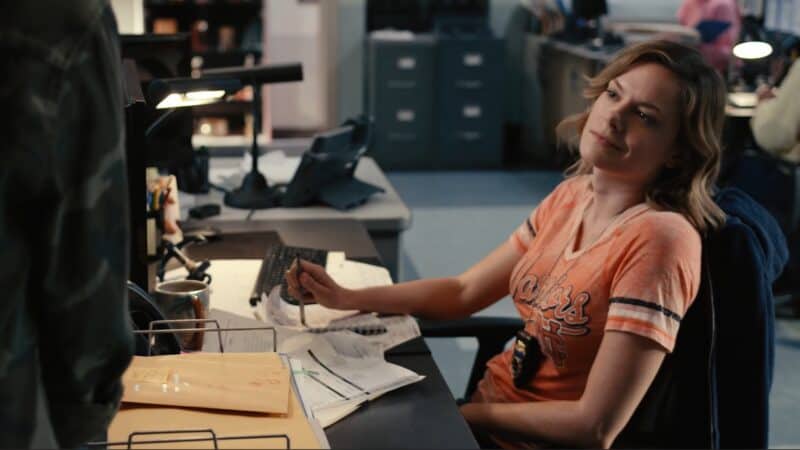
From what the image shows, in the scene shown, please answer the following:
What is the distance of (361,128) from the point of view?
334 centimetres

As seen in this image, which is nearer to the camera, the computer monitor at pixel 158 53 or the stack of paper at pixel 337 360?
the stack of paper at pixel 337 360

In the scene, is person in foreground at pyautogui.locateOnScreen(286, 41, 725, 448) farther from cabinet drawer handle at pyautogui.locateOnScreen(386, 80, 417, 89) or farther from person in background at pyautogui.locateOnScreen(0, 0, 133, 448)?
cabinet drawer handle at pyautogui.locateOnScreen(386, 80, 417, 89)

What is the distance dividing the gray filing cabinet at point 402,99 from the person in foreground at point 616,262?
519cm

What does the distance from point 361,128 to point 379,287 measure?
1.27 m

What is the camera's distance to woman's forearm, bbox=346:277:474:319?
2.12m

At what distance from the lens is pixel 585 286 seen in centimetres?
178

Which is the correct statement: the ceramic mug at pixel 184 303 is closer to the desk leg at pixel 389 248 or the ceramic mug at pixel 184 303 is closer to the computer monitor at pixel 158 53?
the computer monitor at pixel 158 53

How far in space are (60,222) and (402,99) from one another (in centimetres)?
648

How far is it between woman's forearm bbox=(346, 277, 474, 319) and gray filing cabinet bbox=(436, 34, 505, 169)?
5097mm

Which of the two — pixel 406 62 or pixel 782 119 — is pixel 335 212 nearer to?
pixel 782 119

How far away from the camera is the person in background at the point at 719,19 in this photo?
19.8 feet

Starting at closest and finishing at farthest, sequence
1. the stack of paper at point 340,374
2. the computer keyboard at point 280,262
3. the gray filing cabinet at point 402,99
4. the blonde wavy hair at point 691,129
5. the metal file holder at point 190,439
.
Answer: the metal file holder at point 190,439 < the stack of paper at point 340,374 < the blonde wavy hair at point 691,129 < the computer keyboard at point 280,262 < the gray filing cabinet at point 402,99

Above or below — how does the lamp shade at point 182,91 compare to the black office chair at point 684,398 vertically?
above

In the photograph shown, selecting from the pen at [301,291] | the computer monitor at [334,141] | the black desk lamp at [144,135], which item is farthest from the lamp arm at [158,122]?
the computer monitor at [334,141]
